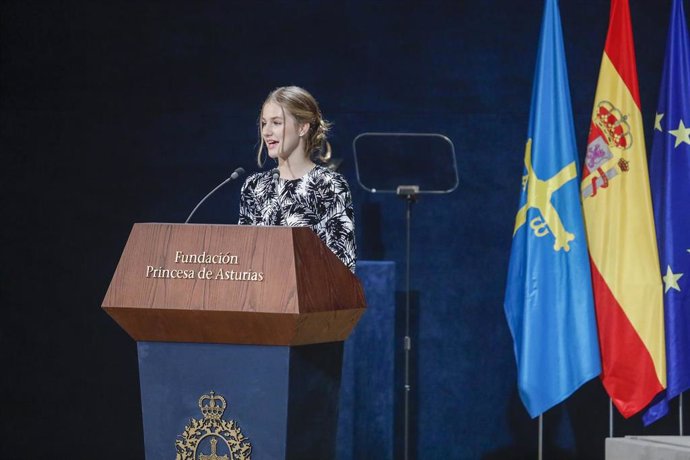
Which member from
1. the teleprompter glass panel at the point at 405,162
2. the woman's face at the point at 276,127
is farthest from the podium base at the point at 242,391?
the teleprompter glass panel at the point at 405,162

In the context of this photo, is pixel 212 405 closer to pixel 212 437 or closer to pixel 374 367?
pixel 212 437

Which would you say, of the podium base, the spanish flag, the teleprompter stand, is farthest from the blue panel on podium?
the podium base

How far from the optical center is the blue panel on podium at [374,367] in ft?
11.9

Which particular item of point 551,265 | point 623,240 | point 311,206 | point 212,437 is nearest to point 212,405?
point 212,437

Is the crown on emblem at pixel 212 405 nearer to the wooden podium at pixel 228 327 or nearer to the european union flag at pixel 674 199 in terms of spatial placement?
the wooden podium at pixel 228 327

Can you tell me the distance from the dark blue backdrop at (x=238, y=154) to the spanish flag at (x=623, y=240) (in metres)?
0.55

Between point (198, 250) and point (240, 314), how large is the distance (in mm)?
176

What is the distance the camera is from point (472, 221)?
4.51 meters

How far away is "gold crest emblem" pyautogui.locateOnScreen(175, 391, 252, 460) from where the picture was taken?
1.98 meters

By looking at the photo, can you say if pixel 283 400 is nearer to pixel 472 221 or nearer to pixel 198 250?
pixel 198 250

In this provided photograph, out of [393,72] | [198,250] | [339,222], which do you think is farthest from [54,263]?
[198,250]

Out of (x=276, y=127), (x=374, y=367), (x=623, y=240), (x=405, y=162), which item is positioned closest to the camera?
(x=276, y=127)

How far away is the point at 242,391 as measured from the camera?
197 centimetres

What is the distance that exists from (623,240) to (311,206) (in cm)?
177
